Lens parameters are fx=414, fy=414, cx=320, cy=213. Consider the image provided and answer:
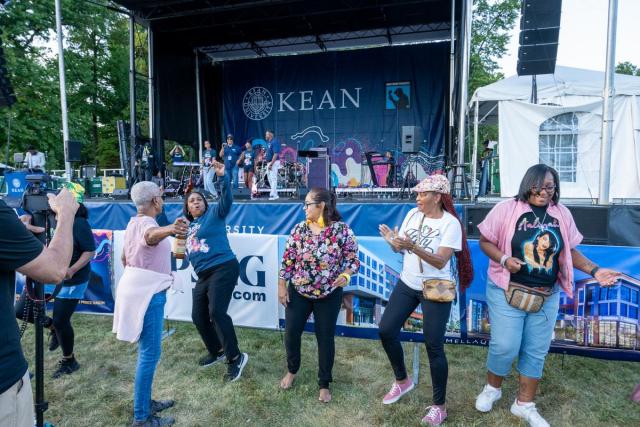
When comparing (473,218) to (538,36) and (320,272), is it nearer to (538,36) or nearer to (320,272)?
(320,272)

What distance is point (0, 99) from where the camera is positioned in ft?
5.69

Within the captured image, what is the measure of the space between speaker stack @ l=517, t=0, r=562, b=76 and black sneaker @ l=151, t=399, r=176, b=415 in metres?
7.80

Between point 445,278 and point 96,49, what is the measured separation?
23737 mm

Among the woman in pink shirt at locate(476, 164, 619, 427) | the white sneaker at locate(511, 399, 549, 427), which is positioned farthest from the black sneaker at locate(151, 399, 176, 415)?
the white sneaker at locate(511, 399, 549, 427)

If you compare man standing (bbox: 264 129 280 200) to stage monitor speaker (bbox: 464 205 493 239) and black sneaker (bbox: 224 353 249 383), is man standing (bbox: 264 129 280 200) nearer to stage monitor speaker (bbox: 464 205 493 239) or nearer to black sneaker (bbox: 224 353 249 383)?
stage monitor speaker (bbox: 464 205 493 239)

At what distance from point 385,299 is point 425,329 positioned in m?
0.98

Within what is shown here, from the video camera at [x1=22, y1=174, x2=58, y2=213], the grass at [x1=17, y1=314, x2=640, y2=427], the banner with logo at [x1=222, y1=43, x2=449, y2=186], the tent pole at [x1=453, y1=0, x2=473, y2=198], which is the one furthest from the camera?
the banner with logo at [x1=222, y1=43, x2=449, y2=186]

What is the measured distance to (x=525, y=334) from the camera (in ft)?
9.39

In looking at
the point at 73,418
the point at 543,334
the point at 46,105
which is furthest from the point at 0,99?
the point at 46,105

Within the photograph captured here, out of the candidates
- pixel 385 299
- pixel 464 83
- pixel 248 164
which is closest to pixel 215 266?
pixel 385 299

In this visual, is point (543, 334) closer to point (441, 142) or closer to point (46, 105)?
point (441, 142)

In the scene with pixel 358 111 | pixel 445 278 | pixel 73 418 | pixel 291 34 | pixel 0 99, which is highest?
pixel 291 34

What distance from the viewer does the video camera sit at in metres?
2.50

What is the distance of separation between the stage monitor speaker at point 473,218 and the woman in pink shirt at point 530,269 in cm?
185
